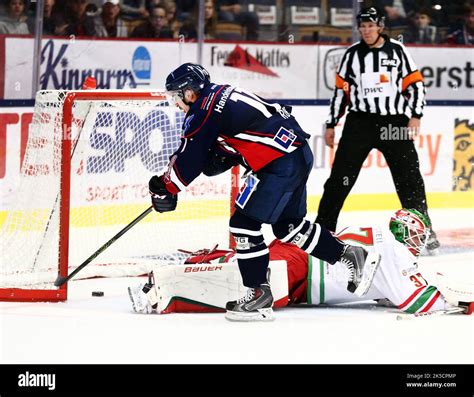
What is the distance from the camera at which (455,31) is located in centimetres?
897

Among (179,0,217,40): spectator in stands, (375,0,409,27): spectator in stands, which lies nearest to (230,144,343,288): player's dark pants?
(179,0,217,40): spectator in stands

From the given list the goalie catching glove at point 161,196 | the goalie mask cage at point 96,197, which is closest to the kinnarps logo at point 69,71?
the goalie mask cage at point 96,197

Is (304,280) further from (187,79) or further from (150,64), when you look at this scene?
(150,64)

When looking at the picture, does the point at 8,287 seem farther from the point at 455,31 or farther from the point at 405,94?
the point at 455,31

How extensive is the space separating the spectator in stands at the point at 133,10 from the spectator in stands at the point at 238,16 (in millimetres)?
504

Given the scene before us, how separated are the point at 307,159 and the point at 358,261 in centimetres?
43

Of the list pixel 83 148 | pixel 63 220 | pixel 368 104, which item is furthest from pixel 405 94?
pixel 63 220

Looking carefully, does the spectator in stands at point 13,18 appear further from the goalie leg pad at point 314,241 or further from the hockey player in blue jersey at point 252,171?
the goalie leg pad at point 314,241

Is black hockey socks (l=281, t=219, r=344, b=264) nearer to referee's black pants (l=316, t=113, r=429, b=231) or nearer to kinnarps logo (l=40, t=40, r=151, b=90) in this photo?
referee's black pants (l=316, t=113, r=429, b=231)

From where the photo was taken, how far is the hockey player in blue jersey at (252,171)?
4.53 meters

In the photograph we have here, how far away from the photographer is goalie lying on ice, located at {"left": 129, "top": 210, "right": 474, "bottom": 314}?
4.76 meters

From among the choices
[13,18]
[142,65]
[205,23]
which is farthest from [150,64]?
[13,18]

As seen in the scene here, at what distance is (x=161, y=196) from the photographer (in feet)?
15.2

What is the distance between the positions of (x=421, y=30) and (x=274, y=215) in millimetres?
4609
